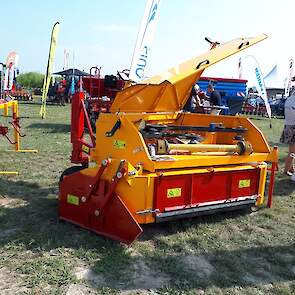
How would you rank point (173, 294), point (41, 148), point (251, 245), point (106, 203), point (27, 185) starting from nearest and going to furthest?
point (173, 294) → point (106, 203) → point (251, 245) → point (27, 185) → point (41, 148)

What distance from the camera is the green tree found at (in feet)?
133

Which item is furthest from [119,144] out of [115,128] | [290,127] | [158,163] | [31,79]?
[31,79]

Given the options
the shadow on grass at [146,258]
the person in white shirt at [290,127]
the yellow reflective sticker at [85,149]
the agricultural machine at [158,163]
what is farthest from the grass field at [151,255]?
the person in white shirt at [290,127]

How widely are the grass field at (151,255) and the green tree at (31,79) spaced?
123ft

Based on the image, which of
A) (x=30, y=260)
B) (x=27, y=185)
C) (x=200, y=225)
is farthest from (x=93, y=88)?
(x=30, y=260)

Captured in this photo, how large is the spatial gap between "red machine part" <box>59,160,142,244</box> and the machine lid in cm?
108

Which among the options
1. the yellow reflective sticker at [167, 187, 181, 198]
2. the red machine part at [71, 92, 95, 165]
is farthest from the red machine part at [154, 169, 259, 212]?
the red machine part at [71, 92, 95, 165]

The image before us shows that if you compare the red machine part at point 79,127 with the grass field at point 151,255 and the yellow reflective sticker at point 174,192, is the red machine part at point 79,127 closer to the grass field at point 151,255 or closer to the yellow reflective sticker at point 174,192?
the grass field at point 151,255

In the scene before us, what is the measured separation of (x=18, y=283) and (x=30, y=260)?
326mm

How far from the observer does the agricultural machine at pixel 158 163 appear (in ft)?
11.9

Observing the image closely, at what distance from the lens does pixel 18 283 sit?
2910 mm

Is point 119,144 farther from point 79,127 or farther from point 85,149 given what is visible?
point 79,127

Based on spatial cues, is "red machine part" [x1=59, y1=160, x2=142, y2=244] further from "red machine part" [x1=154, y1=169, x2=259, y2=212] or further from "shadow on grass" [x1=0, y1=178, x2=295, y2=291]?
"red machine part" [x1=154, y1=169, x2=259, y2=212]

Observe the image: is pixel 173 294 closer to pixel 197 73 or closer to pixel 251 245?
pixel 251 245
